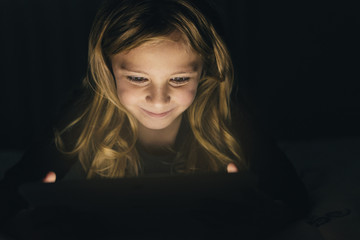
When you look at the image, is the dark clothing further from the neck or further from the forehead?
the forehead

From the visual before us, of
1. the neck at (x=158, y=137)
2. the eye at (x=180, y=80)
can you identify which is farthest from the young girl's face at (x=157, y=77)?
the neck at (x=158, y=137)

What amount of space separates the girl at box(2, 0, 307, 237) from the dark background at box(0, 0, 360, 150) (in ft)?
1.20

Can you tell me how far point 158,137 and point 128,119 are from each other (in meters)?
0.10

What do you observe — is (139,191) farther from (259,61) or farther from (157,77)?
(259,61)

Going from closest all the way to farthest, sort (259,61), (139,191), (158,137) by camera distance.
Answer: (139,191), (158,137), (259,61)

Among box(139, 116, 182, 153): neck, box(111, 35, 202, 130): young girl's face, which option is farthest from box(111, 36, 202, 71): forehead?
box(139, 116, 182, 153): neck

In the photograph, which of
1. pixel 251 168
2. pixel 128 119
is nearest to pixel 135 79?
pixel 128 119

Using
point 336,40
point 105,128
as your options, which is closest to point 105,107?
point 105,128

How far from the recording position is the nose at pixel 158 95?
0.80 metres

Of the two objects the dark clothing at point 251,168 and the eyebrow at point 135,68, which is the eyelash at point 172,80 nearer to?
the eyebrow at point 135,68

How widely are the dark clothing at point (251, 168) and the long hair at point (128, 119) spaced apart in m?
0.03

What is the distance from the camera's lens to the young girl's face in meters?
0.77

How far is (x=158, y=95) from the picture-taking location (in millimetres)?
797

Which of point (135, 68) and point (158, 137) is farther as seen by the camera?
point (158, 137)
